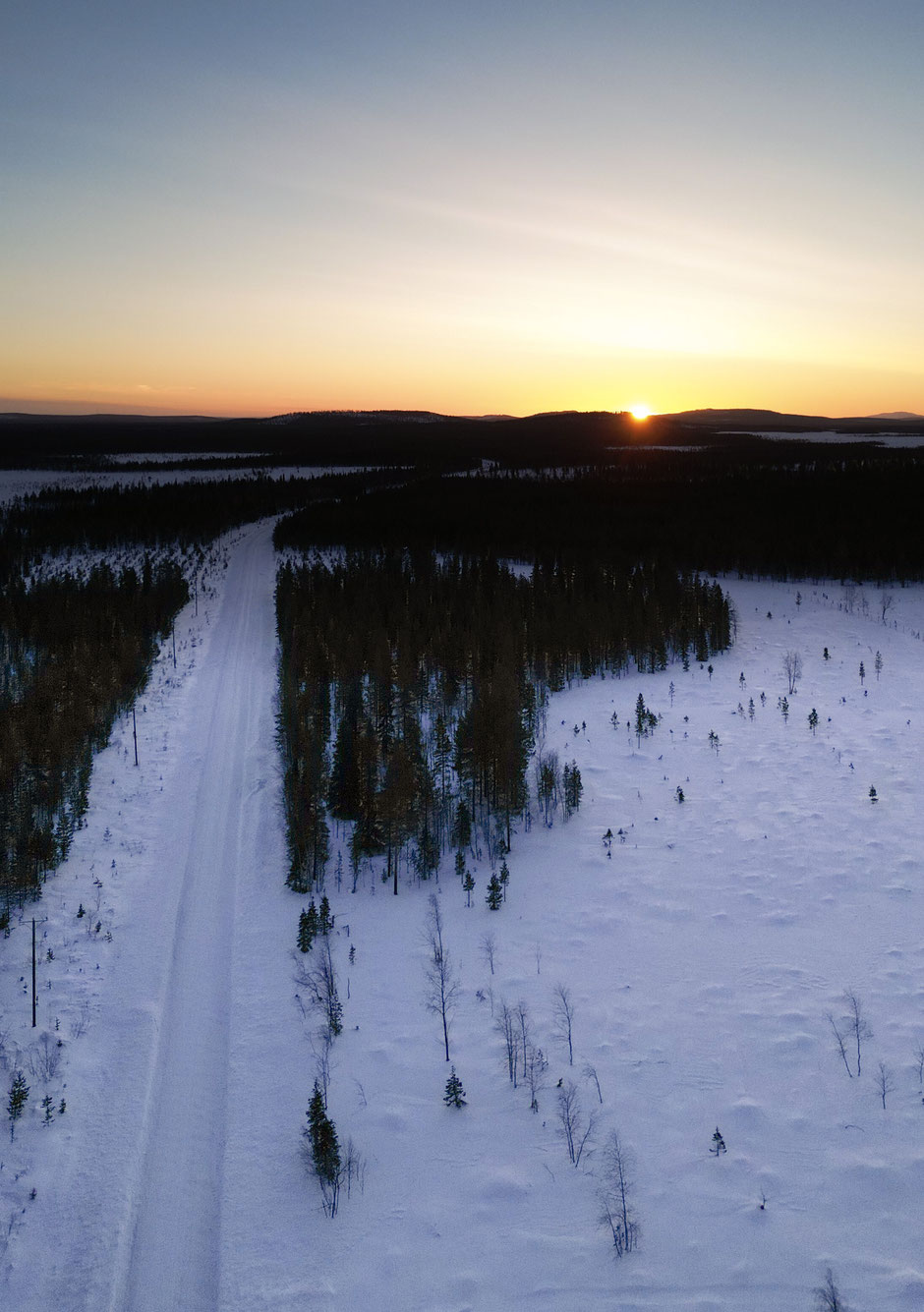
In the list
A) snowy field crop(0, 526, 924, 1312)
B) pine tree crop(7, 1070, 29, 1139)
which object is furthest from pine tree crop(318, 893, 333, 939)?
pine tree crop(7, 1070, 29, 1139)

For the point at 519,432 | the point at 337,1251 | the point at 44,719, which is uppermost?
the point at 519,432

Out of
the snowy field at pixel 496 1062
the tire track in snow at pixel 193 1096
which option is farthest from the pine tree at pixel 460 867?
the tire track in snow at pixel 193 1096

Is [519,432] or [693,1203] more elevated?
[519,432]

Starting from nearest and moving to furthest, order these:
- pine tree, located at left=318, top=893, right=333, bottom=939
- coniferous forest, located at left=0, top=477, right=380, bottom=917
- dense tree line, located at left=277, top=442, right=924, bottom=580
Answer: pine tree, located at left=318, top=893, right=333, bottom=939, coniferous forest, located at left=0, top=477, right=380, bottom=917, dense tree line, located at left=277, top=442, right=924, bottom=580

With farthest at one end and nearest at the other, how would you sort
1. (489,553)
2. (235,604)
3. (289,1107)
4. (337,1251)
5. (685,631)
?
(489,553) → (235,604) → (685,631) → (289,1107) → (337,1251)

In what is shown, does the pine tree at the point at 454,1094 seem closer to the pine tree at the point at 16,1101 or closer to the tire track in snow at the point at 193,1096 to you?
the tire track in snow at the point at 193,1096

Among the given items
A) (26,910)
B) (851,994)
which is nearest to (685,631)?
(851,994)

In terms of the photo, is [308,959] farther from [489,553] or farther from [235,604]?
[489,553]

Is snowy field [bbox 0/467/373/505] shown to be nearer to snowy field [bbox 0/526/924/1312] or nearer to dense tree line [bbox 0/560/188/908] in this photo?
dense tree line [bbox 0/560/188/908]
